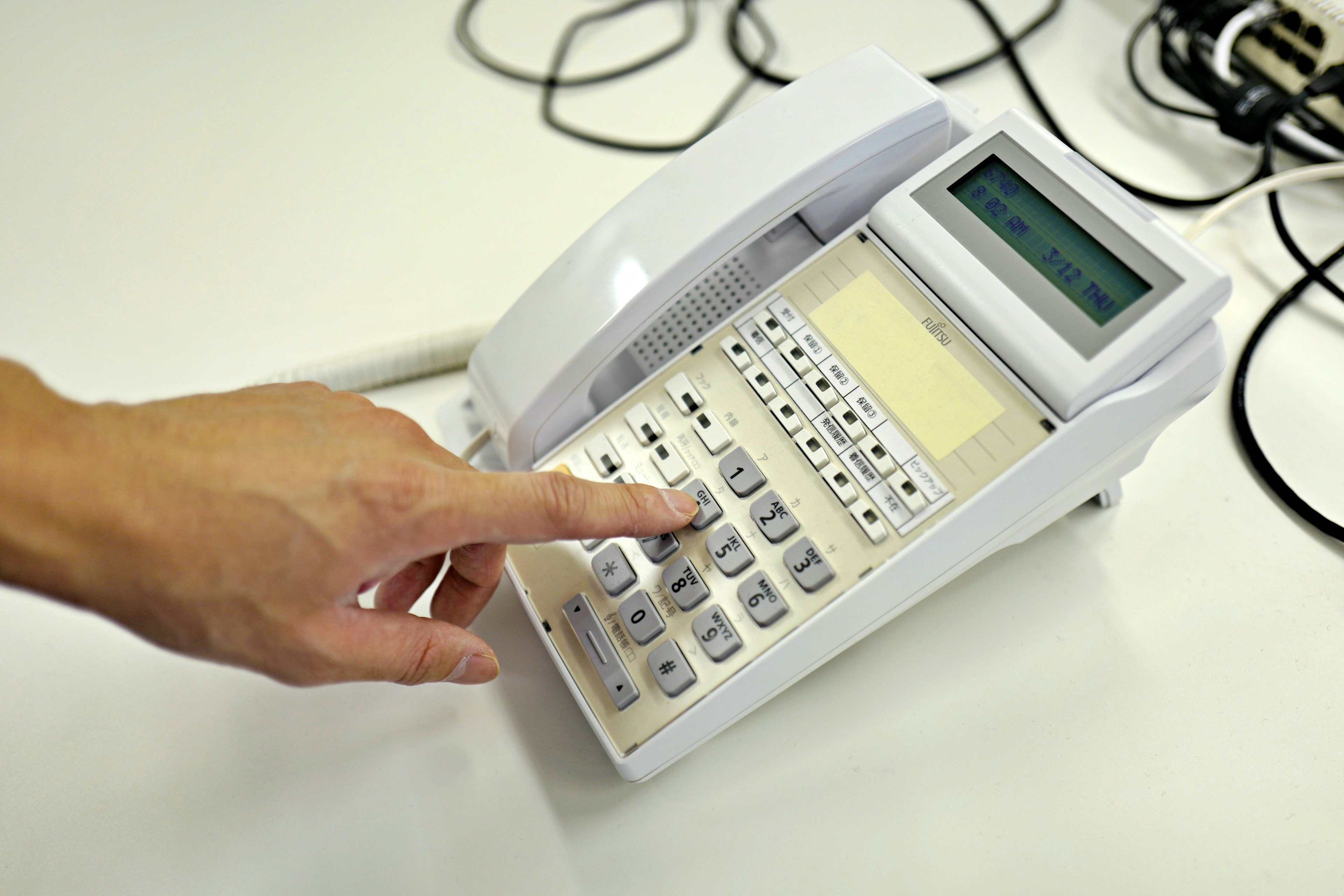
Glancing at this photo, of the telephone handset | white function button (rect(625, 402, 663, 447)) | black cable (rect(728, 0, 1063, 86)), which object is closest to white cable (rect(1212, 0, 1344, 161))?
black cable (rect(728, 0, 1063, 86))

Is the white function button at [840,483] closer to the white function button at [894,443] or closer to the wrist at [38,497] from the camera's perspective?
the white function button at [894,443]

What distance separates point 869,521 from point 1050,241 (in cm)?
16

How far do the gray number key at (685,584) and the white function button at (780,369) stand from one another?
101 millimetres

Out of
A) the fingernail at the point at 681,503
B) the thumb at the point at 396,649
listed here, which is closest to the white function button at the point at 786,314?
the fingernail at the point at 681,503

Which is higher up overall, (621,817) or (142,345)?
(142,345)

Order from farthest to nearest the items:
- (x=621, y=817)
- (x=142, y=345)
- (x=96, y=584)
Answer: (x=142, y=345), (x=621, y=817), (x=96, y=584)

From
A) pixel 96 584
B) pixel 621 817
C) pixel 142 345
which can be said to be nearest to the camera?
pixel 96 584

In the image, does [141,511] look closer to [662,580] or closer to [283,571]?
[283,571]

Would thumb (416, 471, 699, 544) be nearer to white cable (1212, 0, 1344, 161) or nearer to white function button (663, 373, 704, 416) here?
white function button (663, 373, 704, 416)

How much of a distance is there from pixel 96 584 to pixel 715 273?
1.04 feet

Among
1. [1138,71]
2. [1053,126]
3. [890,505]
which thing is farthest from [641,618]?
[1138,71]

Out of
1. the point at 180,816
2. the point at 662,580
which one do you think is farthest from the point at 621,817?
the point at 180,816

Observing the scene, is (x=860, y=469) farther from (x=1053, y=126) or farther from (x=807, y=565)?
(x=1053, y=126)

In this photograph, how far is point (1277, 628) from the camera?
439 millimetres
